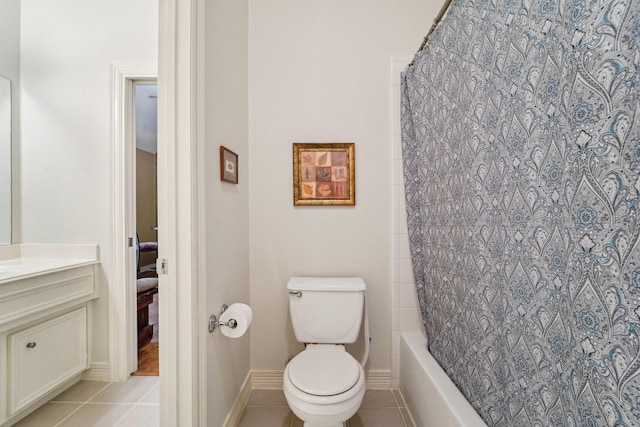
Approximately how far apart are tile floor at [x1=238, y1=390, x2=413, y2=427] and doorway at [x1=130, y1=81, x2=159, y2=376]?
0.83 m

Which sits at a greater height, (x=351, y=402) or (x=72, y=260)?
(x=72, y=260)

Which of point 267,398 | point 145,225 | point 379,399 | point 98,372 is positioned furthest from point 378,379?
point 145,225

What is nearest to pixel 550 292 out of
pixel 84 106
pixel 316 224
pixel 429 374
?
pixel 429 374

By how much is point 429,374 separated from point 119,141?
7.33 ft

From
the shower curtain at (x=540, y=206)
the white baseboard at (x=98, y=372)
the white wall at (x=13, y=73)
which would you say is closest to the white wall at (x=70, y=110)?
the white wall at (x=13, y=73)

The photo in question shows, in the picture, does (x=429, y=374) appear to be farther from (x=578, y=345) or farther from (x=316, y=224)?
(x=316, y=224)

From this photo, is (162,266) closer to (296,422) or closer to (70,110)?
(296,422)

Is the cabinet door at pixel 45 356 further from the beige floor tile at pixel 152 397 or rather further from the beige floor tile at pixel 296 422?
the beige floor tile at pixel 296 422

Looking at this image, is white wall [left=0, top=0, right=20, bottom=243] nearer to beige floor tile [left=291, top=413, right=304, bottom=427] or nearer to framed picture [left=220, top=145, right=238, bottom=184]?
framed picture [left=220, top=145, right=238, bottom=184]

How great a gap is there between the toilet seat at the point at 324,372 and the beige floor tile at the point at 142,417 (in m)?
0.90

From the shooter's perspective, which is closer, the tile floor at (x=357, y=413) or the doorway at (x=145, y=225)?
the tile floor at (x=357, y=413)

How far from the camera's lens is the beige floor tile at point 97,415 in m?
1.49

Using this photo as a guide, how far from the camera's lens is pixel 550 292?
69 cm

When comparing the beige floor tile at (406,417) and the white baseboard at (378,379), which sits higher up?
the white baseboard at (378,379)
